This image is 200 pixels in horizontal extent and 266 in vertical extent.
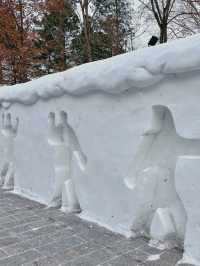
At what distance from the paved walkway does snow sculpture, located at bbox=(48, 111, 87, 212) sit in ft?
0.57

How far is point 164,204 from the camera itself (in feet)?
7.97

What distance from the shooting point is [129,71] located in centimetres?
241

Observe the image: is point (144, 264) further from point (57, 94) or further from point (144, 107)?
point (57, 94)

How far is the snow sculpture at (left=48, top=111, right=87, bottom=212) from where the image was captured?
3.28 meters

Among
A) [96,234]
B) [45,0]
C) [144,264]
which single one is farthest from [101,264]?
[45,0]

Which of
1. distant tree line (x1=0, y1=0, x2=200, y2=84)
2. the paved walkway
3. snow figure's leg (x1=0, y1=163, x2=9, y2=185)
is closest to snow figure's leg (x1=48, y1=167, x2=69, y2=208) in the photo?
the paved walkway

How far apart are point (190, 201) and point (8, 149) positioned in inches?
116

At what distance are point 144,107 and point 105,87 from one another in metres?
0.41

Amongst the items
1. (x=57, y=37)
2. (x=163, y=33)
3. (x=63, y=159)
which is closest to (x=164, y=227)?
(x=63, y=159)

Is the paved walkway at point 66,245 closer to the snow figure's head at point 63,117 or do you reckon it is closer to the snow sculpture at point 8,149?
the snow figure's head at point 63,117

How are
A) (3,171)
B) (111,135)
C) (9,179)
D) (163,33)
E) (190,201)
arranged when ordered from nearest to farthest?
(190,201) < (111,135) < (9,179) < (3,171) < (163,33)

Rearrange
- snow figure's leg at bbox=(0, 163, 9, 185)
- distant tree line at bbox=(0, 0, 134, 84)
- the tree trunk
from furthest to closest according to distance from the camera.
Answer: the tree trunk < distant tree line at bbox=(0, 0, 134, 84) < snow figure's leg at bbox=(0, 163, 9, 185)

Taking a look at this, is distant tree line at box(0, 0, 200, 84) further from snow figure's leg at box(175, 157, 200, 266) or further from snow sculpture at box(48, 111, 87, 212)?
snow figure's leg at box(175, 157, 200, 266)

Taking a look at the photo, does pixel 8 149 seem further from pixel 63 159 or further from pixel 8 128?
pixel 63 159
